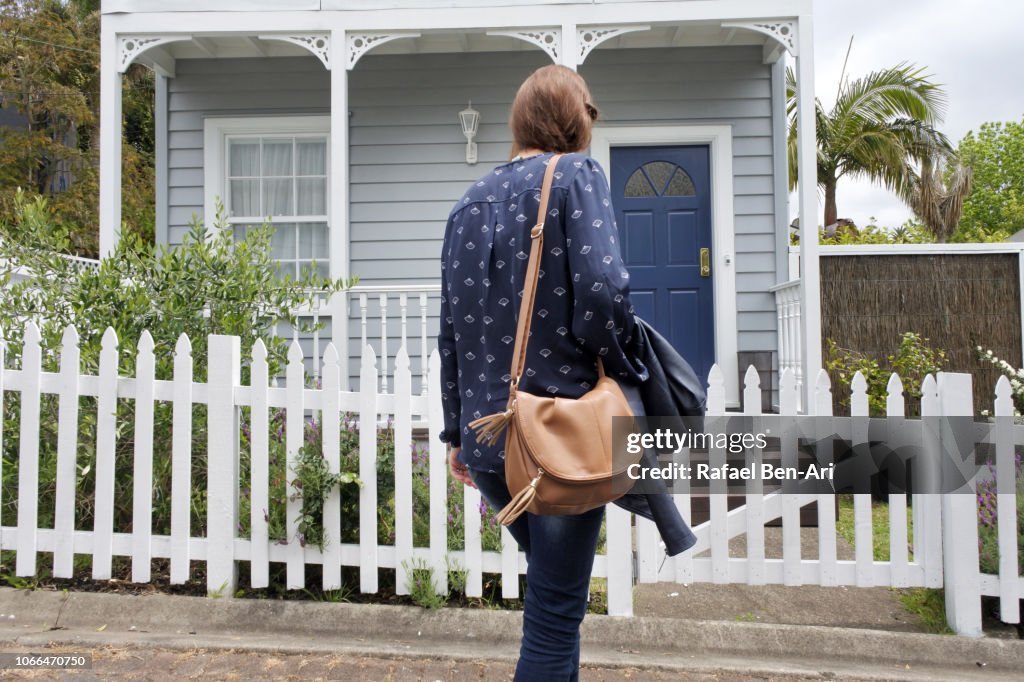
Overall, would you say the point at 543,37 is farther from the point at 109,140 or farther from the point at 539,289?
the point at 539,289

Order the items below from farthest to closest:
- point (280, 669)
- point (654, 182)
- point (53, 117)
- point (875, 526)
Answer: point (53, 117)
point (654, 182)
point (875, 526)
point (280, 669)

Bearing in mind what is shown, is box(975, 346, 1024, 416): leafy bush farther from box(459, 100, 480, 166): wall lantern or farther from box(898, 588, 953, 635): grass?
box(459, 100, 480, 166): wall lantern

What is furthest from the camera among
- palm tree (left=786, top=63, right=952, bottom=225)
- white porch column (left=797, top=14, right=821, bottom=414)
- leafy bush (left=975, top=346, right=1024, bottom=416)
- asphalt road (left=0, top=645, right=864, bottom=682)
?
palm tree (left=786, top=63, right=952, bottom=225)

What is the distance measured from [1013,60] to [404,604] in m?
55.7

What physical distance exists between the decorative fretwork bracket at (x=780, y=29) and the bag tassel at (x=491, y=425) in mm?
5212

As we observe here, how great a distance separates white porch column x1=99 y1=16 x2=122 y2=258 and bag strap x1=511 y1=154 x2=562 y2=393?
5.13 metres

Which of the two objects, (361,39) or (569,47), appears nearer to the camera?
(569,47)

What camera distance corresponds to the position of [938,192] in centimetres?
1897

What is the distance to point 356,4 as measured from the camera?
6188 millimetres

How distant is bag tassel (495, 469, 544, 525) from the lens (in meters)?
1.66

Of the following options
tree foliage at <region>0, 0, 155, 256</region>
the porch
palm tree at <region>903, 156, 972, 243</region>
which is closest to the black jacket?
the porch

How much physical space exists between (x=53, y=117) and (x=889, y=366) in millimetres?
17482

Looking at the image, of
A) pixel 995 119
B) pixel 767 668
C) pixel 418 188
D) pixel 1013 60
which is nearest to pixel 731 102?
pixel 418 188

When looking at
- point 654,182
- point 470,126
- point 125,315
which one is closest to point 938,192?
point 654,182
